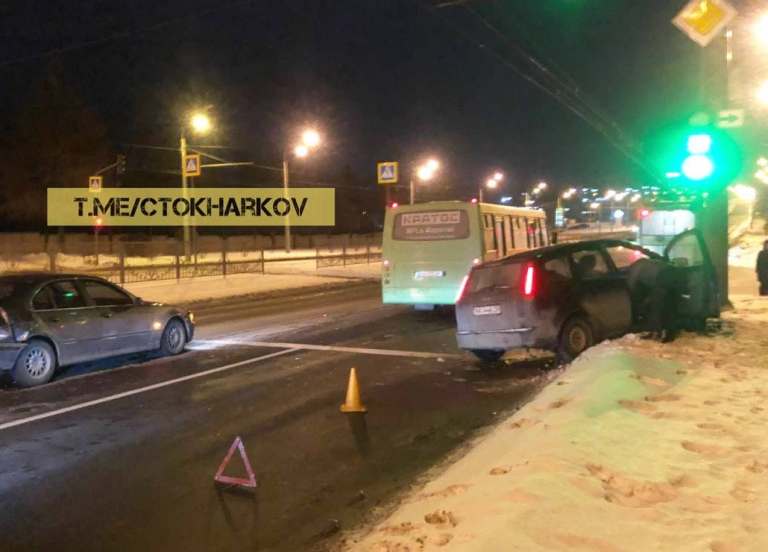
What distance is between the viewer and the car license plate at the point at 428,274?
17.8 metres

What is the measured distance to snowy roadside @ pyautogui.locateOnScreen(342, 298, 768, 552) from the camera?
4082 mm

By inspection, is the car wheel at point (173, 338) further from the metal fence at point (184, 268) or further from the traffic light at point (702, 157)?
the metal fence at point (184, 268)

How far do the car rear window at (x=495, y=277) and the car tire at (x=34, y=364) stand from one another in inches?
221

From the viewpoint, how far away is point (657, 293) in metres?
10.4

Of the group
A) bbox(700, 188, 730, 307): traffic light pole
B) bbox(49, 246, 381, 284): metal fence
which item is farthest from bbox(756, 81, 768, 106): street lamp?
bbox(49, 246, 381, 284): metal fence

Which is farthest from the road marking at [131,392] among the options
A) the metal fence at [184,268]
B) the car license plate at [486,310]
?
the metal fence at [184,268]

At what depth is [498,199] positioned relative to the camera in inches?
4102

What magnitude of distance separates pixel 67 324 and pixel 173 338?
211 centimetres

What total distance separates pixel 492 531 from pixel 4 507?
12.0 feet

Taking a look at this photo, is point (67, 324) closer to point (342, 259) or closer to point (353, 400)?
point (353, 400)

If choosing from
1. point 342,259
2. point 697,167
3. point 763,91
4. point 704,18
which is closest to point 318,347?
point 697,167

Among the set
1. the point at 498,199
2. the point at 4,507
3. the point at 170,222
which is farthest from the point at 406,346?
the point at 498,199

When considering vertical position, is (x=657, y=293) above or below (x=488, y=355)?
above

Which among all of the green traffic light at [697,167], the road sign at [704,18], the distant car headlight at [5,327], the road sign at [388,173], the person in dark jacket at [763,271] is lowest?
the distant car headlight at [5,327]
